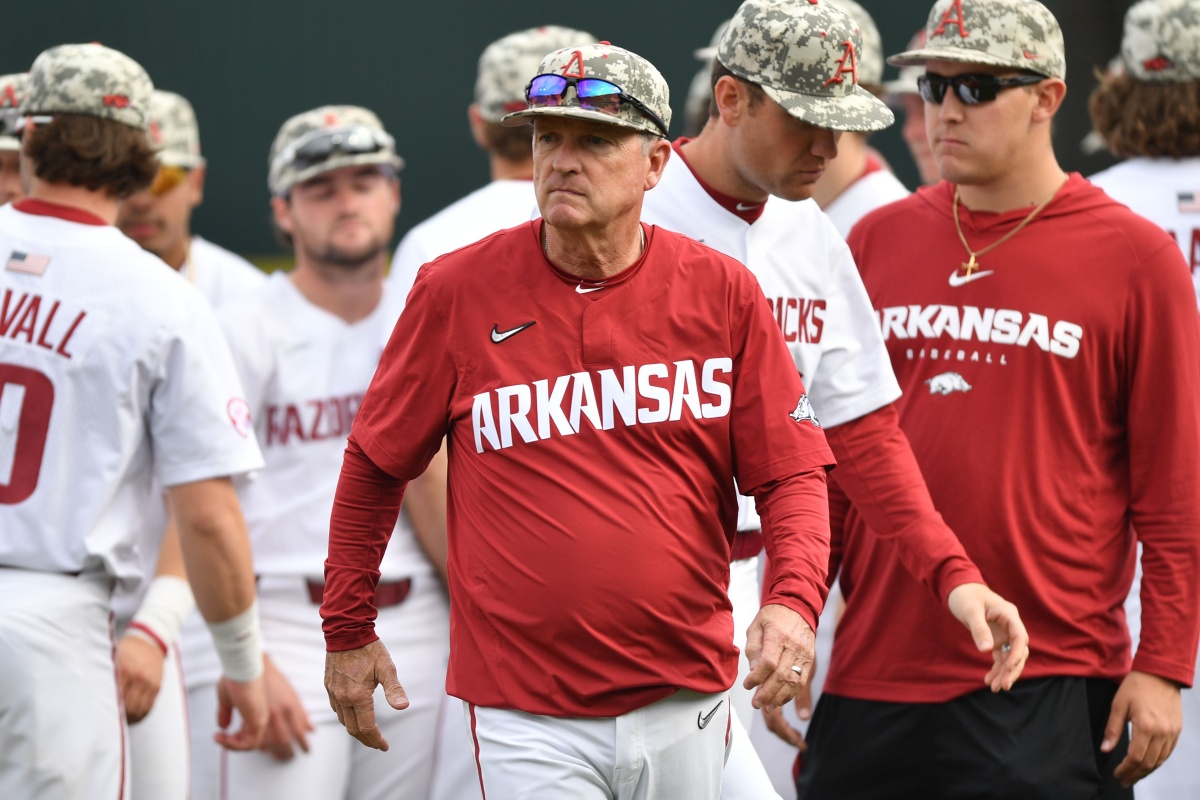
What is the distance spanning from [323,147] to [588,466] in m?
2.43

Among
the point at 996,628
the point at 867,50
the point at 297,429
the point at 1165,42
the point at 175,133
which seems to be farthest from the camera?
the point at 175,133

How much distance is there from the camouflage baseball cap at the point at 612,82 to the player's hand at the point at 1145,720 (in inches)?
68.2

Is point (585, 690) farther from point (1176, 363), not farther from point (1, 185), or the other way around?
point (1, 185)

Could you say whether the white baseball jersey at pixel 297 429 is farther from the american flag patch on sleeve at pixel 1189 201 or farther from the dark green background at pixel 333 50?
the dark green background at pixel 333 50

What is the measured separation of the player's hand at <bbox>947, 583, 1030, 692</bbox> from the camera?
11.2 feet

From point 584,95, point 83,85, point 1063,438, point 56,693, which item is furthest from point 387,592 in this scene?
point 584,95

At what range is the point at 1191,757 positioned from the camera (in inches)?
184

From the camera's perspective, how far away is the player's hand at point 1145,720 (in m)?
3.76

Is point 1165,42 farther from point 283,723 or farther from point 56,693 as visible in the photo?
point 56,693

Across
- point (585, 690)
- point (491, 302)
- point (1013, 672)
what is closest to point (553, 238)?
point (491, 302)

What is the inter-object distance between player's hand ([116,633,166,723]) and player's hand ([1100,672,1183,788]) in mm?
2310

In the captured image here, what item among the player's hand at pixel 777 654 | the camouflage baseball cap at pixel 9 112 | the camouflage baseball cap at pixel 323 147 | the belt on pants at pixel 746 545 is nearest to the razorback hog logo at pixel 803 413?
the player's hand at pixel 777 654

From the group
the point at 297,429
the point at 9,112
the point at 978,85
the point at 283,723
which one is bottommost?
the point at 283,723

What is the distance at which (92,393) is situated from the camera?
381cm
